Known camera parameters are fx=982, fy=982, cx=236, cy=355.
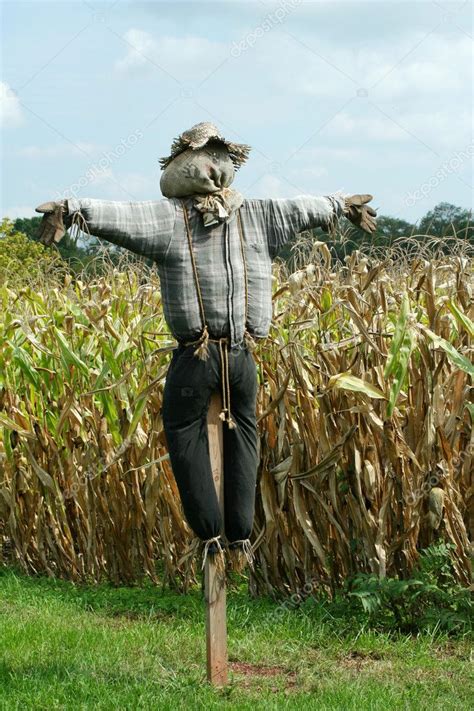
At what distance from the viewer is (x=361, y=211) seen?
404 cm

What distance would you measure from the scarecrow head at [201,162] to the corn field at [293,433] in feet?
3.49

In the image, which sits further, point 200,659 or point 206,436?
point 200,659

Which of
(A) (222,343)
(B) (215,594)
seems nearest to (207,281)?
(A) (222,343)

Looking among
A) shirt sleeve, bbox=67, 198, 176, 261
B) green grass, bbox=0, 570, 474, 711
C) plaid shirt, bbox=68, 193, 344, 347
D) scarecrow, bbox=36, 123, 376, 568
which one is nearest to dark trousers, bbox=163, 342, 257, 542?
scarecrow, bbox=36, 123, 376, 568

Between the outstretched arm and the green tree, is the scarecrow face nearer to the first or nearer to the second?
the outstretched arm

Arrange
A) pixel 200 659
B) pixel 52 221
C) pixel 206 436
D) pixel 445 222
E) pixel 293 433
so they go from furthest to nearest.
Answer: pixel 445 222 → pixel 293 433 → pixel 200 659 → pixel 206 436 → pixel 52 221

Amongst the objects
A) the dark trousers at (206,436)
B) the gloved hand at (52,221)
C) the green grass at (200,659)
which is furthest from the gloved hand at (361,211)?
the green grass at (200,659)

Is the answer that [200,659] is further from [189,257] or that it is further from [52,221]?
[52,221]

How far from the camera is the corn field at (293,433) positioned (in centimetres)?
470

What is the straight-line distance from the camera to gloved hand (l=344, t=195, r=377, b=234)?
13.2 feet

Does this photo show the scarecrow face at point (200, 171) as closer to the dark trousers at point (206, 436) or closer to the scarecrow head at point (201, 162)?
the scarecrow head at point (201, 162)

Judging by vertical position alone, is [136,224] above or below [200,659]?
above

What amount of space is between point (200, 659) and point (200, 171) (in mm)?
2190

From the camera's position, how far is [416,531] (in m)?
4.74
